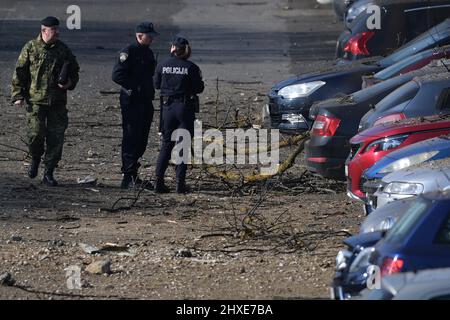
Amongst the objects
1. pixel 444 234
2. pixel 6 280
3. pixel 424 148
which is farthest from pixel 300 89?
pixel 444 234

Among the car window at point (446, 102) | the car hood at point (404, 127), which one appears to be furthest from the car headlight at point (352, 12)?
the car hood at point (404, 127)

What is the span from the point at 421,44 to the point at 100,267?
806 cm

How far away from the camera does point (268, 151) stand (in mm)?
15086

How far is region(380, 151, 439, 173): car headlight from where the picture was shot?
10.7 m

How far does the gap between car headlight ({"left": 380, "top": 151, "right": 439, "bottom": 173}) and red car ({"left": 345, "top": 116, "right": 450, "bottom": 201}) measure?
1.78ft

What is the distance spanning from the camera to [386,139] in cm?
1181

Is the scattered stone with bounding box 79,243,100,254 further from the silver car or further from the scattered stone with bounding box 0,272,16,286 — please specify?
the silver car

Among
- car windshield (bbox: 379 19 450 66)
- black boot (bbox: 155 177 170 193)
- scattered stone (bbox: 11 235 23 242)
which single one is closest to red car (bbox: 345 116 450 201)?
black boot (bbox: 155 177 170 193)

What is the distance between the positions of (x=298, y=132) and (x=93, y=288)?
24.0 ft

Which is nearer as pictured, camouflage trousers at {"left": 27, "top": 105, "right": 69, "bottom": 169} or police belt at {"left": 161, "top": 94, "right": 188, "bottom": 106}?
police belt at {"left": 161, "top": 94, "right": 188, "bottom": 106}

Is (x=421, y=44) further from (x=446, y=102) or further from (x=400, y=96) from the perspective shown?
(x=446, y=102)

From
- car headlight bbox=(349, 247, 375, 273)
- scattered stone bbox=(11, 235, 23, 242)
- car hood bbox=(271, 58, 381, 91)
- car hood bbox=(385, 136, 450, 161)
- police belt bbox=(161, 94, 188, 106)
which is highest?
car hood bbox=(271, 58, 381, 91)

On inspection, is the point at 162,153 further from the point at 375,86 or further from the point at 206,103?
the point at 206,103

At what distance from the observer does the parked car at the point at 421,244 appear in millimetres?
7156
